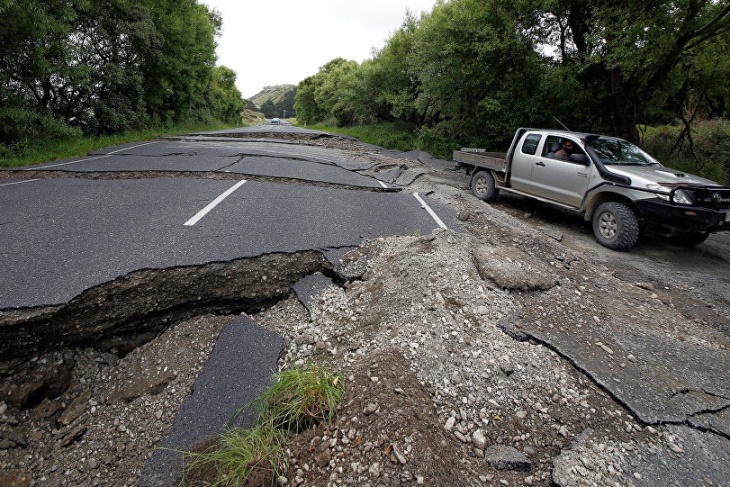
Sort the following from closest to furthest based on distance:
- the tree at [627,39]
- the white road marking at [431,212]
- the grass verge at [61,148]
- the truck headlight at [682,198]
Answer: the truck headlight at [682,198], the white road marking at [431,212], the tree at [627,39], the grass verge at [61,148]

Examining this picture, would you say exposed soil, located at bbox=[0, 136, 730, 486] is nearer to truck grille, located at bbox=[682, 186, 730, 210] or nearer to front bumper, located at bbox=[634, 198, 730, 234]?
front bumper, located at bbox=[634, 198, 730, 234]

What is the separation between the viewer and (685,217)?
205 inches

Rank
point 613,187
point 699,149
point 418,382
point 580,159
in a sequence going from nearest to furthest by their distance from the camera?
point 418,382
point 613,187
point 580,159
point 699,149

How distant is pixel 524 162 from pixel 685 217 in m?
3.13

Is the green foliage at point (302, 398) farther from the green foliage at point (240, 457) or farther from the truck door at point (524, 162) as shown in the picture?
the truck door at point (524, 162)

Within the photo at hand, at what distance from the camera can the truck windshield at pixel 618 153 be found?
6535 millimetres

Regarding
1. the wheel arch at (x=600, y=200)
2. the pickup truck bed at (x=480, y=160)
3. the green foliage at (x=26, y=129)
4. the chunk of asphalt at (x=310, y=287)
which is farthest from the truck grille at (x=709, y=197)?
the green foliage at (x=26, y=129)

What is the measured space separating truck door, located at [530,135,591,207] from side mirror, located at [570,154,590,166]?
0.12ft

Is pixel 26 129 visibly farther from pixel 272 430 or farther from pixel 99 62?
pixel 272 430

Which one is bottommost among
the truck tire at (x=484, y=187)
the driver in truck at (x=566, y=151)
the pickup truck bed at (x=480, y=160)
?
the truck tire at (x=484, y=187)

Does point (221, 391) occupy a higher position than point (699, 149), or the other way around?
point (699, 149)

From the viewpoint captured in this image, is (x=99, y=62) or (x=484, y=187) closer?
(x=484, y=187)

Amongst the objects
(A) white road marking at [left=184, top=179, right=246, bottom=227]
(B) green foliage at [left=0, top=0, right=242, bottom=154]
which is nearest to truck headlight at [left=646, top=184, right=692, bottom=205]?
(A) white road marking at [left=184, top=179, right=246, bottom=227]

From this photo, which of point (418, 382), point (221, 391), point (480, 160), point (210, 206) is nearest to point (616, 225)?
point (480, 160)
